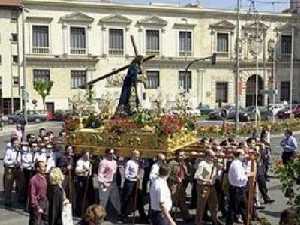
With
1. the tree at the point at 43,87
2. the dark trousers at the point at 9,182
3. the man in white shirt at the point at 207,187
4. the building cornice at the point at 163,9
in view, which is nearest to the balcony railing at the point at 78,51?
the building cornice at the point at 163,9

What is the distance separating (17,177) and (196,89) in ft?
182

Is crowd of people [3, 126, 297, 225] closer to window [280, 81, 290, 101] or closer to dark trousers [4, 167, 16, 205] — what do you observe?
dark trousers [4, 167, 16, 205]

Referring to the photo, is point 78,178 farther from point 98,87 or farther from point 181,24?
point 181,24

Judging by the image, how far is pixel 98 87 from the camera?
67.2 m

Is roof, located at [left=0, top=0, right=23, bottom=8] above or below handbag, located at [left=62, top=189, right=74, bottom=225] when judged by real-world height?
above

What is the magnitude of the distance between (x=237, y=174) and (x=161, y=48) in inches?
2271

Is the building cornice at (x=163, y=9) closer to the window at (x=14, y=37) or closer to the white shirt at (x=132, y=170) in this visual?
the window at (x=14, y=37)

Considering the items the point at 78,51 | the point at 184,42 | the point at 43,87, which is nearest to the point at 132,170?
the point at 43,87

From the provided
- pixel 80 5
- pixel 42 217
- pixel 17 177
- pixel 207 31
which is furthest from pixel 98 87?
pixel 42 217

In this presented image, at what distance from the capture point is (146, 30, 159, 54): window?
232 ft

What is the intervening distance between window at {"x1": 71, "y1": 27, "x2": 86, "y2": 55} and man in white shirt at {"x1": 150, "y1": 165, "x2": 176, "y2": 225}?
2230 inches

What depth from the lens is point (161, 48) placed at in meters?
71.4

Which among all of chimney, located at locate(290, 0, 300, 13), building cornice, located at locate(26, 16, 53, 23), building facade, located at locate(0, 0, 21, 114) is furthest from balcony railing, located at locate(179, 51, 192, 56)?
building facade, located at locate(0, 0, 21, 114)

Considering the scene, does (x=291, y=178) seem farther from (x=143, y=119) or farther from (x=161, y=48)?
(x=161, y=48)
